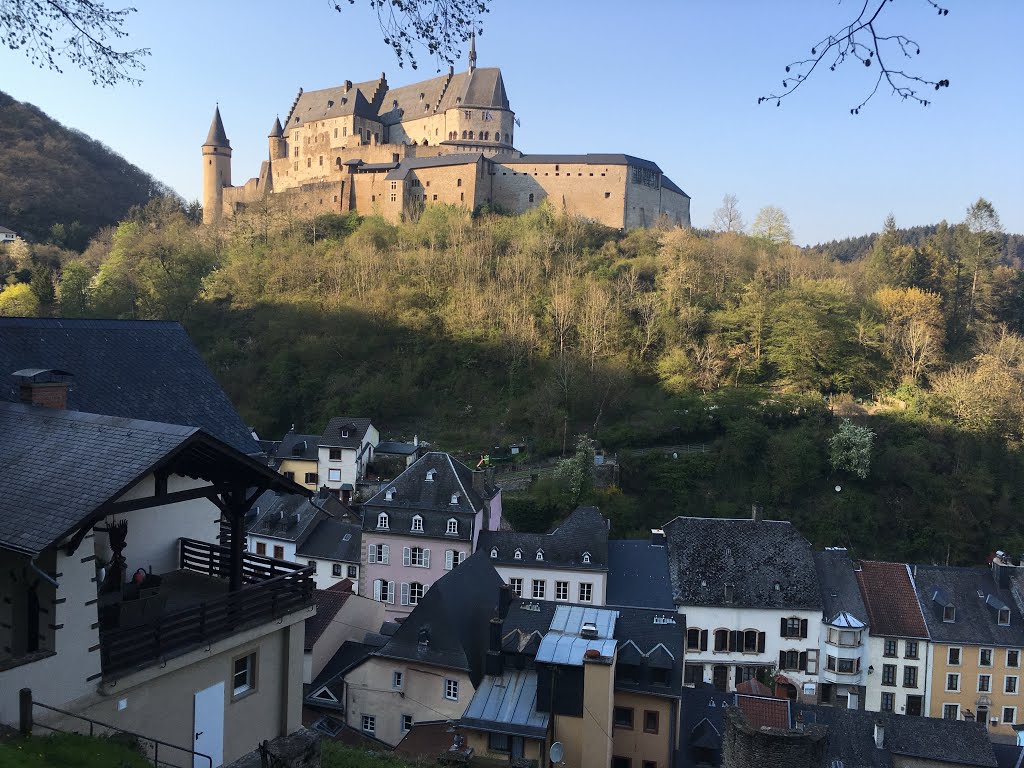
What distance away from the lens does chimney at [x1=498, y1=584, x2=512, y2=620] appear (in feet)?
59.7

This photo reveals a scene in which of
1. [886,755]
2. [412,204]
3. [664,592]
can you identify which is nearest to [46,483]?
[886,755]

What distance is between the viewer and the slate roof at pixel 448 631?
16.8 meters

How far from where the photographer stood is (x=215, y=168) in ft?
245

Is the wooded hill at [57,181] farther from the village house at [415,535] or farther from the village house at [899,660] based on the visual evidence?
the village house at [899,660]

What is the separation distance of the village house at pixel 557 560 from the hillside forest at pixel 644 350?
7.75 meters

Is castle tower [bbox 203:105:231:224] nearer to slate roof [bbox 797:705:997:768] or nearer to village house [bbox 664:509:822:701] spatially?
village house [bbox 664:509:822:701]

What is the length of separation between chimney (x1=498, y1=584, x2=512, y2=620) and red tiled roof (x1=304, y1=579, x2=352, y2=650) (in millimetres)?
4169

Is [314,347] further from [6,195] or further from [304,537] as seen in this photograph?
[6,195]

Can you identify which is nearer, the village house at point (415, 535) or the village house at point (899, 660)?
the village house at point (899, 660)

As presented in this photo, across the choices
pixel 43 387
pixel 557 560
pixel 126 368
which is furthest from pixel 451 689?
pixel 43 387

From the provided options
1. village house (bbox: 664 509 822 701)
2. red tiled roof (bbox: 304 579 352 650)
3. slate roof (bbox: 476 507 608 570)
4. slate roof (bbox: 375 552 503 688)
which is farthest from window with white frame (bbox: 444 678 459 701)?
village house (bbox: 664 509 822 701)

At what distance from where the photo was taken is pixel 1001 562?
25109 mm

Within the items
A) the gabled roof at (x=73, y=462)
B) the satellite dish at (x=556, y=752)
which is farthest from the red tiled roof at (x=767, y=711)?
the gabled roof at (x=73, y=462)

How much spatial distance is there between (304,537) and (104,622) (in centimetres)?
2241
